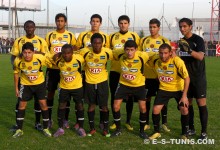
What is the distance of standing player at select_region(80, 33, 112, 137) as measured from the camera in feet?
21.2

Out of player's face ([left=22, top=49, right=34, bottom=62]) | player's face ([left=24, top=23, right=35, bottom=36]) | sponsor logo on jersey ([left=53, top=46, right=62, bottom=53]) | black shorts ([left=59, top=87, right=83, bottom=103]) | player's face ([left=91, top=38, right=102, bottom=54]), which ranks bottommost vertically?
black shorts ([left=59, top=87, right=83, bottom=103])

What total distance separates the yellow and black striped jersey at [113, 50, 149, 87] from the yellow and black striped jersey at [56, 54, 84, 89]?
772mm

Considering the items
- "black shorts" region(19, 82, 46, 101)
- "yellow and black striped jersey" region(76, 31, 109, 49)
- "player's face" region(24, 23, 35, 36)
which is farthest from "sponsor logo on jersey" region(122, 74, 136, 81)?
"player's face" region(24, 23, 35, 36)

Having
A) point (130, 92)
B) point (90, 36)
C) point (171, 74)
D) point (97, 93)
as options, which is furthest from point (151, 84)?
point (90, 36)

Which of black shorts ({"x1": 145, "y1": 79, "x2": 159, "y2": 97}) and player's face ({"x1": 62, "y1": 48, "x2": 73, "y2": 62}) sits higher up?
player's face ({"x1": 62, "y1": 48, "x2": 73, "y2": 62})

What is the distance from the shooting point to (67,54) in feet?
20.7

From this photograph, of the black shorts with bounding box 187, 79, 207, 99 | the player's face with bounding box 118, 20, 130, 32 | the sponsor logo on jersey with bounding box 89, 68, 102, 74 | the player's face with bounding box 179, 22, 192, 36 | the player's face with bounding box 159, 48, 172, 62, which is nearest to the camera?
the player's face with bounding box 159, 48, 172, 62

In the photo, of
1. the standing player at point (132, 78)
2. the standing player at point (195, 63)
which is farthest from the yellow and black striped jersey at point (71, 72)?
the standing player at point (195, 63)

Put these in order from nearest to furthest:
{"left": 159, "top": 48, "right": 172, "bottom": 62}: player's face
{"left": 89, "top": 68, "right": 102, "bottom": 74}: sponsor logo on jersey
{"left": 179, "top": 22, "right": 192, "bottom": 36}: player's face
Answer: {"left": 159, "top": 48, "right": 172, "bottom": 62}: player's face → {"left": 179, "top": 22, "right": 192, "bottom": 36}: player's face → {"left": 89, "top": 68, "right": 102, "bottom": 74}: sponsor logo on jersey

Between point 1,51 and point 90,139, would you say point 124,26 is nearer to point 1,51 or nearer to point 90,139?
point 90,139

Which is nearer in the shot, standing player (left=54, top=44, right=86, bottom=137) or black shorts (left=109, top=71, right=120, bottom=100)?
standing player (left=54, top=44, right=86, bottom=137)

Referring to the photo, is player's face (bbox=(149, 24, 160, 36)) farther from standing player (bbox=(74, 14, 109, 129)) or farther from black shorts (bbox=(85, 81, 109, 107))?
black shorts (bbox=(85, 81, 109, 107))

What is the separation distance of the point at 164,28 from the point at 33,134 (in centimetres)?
3832

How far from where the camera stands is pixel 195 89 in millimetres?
6281
